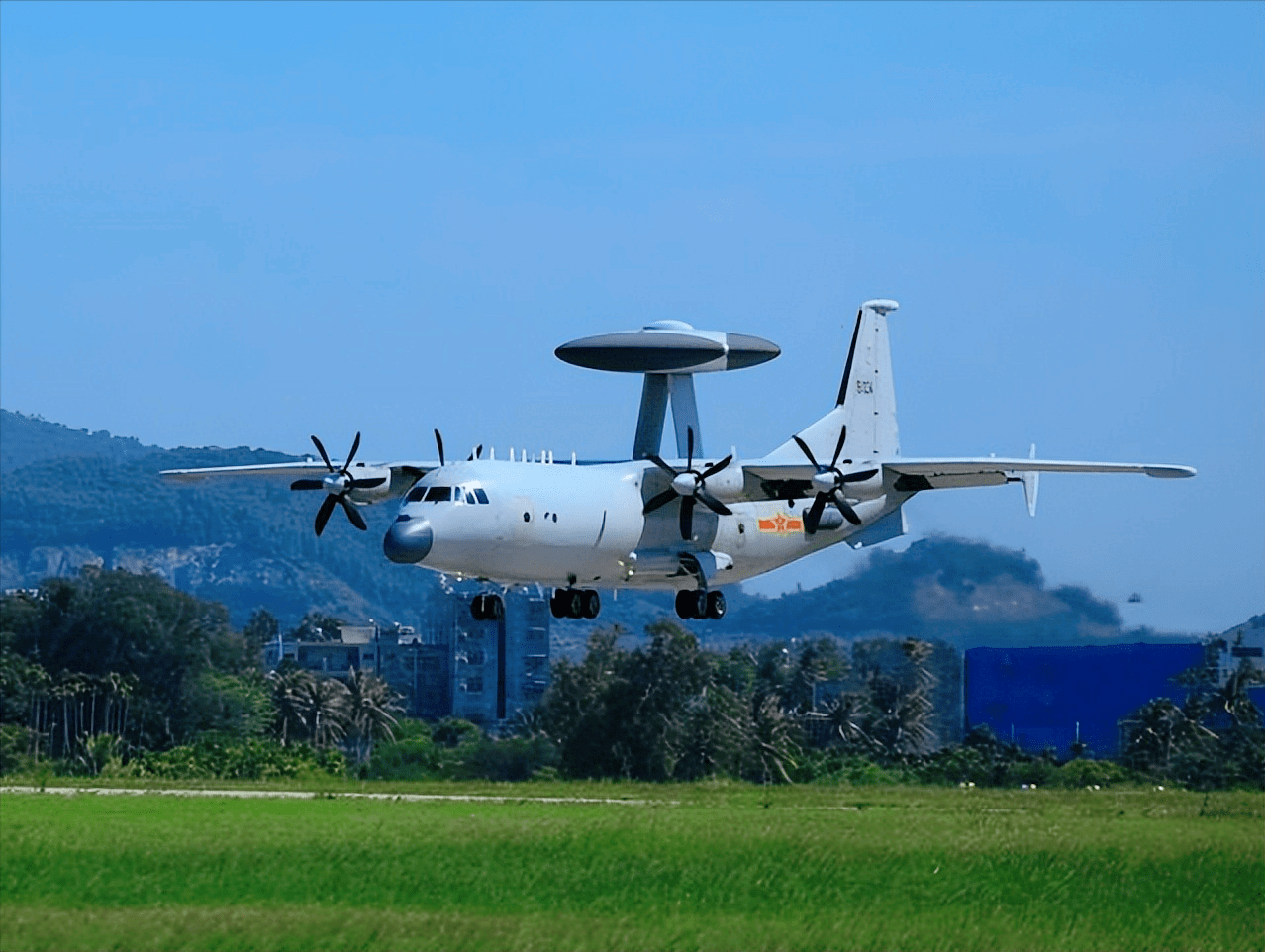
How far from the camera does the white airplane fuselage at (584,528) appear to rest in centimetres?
3478

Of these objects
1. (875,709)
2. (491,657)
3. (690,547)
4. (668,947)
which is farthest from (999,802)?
(491,657)

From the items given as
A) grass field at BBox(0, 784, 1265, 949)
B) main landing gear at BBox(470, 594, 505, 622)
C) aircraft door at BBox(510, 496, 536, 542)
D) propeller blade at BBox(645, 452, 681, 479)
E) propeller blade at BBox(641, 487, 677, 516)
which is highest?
propeller blade at BBox(645, 452, 681, 479)

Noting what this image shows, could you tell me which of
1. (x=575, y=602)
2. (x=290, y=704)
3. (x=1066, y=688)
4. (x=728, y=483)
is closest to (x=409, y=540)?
(x=575, y=602)

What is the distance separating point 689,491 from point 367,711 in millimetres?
47766

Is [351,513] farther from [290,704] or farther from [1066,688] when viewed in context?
[290,704]

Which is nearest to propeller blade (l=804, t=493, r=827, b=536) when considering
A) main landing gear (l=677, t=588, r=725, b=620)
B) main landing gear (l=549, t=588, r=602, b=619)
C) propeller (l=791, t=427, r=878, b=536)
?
propeller (l=791, t=427, r=878, b=536)

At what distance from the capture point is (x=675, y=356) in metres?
42.1

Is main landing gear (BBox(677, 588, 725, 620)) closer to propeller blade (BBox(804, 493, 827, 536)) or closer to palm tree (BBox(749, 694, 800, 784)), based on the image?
propeller blade (BBox(804, 493, 827, 536))

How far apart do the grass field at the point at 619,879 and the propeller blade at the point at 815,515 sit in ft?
17.7

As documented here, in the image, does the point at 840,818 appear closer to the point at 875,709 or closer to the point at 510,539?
the point at 510,539

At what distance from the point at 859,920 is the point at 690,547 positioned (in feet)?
52.0

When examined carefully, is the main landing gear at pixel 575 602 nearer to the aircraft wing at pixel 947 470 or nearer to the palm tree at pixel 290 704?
the aircraft wing at pixel 947 470

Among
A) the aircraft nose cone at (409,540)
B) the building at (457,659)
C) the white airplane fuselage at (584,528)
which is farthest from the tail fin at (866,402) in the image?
the building at (457,659)

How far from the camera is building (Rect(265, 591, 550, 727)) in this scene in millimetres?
99125
